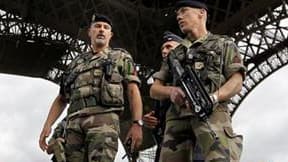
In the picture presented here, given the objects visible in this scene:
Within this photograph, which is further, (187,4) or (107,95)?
(107,95)

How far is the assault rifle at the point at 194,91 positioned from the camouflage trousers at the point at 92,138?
2.69 feet

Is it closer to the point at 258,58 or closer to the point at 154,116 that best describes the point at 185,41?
the point at 154,116

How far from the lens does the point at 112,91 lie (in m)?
5.20

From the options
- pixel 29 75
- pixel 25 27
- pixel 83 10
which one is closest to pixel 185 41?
pixel 83 10

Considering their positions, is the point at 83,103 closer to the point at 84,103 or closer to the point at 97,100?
the point at 84,103

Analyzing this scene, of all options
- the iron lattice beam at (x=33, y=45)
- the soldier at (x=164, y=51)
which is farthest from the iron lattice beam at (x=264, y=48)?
A: the soldier at (x=164, y=51)

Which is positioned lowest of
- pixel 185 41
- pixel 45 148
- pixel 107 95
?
pixel 45 148

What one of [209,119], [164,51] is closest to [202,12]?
[209,119]

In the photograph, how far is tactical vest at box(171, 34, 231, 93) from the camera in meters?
4.42

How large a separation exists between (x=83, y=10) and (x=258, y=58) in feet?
21.6

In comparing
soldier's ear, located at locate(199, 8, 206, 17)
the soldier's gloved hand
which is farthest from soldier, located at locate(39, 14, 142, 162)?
soldier's ear, located at locate(199, 8, 206, 17)

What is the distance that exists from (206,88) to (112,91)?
1.04 m

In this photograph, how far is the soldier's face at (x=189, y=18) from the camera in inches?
182

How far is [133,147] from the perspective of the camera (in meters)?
5.01
